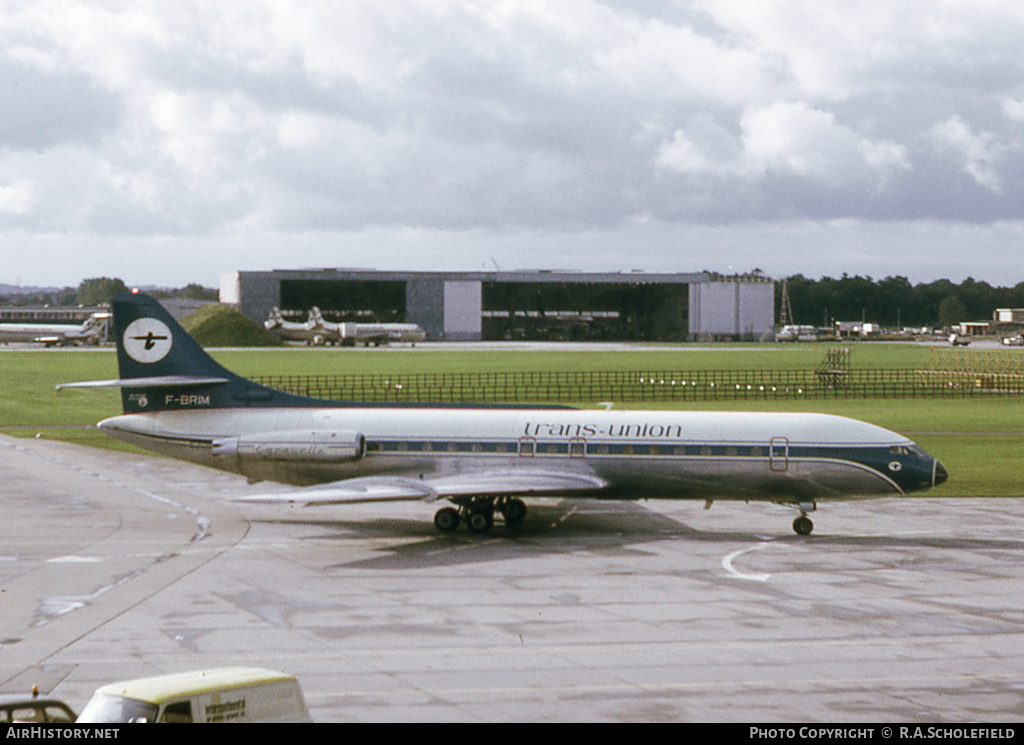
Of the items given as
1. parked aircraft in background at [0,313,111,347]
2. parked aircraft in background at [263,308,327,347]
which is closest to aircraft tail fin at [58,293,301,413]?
parked aircraft in background at [263,308,327,347]

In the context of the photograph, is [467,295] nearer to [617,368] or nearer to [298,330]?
[298,330]

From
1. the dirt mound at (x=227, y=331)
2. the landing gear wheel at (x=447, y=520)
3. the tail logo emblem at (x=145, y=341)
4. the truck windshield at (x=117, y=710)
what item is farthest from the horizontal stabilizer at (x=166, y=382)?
the dirt mound at (x=227, y=331)

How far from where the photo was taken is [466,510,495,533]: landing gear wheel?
33562 millimetres

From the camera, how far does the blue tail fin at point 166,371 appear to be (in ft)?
120

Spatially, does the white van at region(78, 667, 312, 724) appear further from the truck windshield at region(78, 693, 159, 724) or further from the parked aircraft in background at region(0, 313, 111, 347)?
the parked aircraft in background at region(0, 313, 111, 347)

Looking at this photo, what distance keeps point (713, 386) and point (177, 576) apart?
62636mm

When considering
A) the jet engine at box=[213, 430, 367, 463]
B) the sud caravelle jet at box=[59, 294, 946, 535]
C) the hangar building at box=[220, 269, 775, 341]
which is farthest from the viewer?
the hangar building at box=[220, 269, 775, 341]

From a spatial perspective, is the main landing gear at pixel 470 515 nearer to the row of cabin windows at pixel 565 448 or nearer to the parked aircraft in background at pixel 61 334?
the row of cabin windows at pixel 565 448

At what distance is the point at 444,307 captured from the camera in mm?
180750

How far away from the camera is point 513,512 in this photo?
114ft

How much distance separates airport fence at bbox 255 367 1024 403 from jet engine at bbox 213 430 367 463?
42.8 metres

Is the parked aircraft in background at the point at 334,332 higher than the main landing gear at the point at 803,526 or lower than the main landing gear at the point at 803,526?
higher

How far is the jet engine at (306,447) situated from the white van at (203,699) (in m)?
20.4
